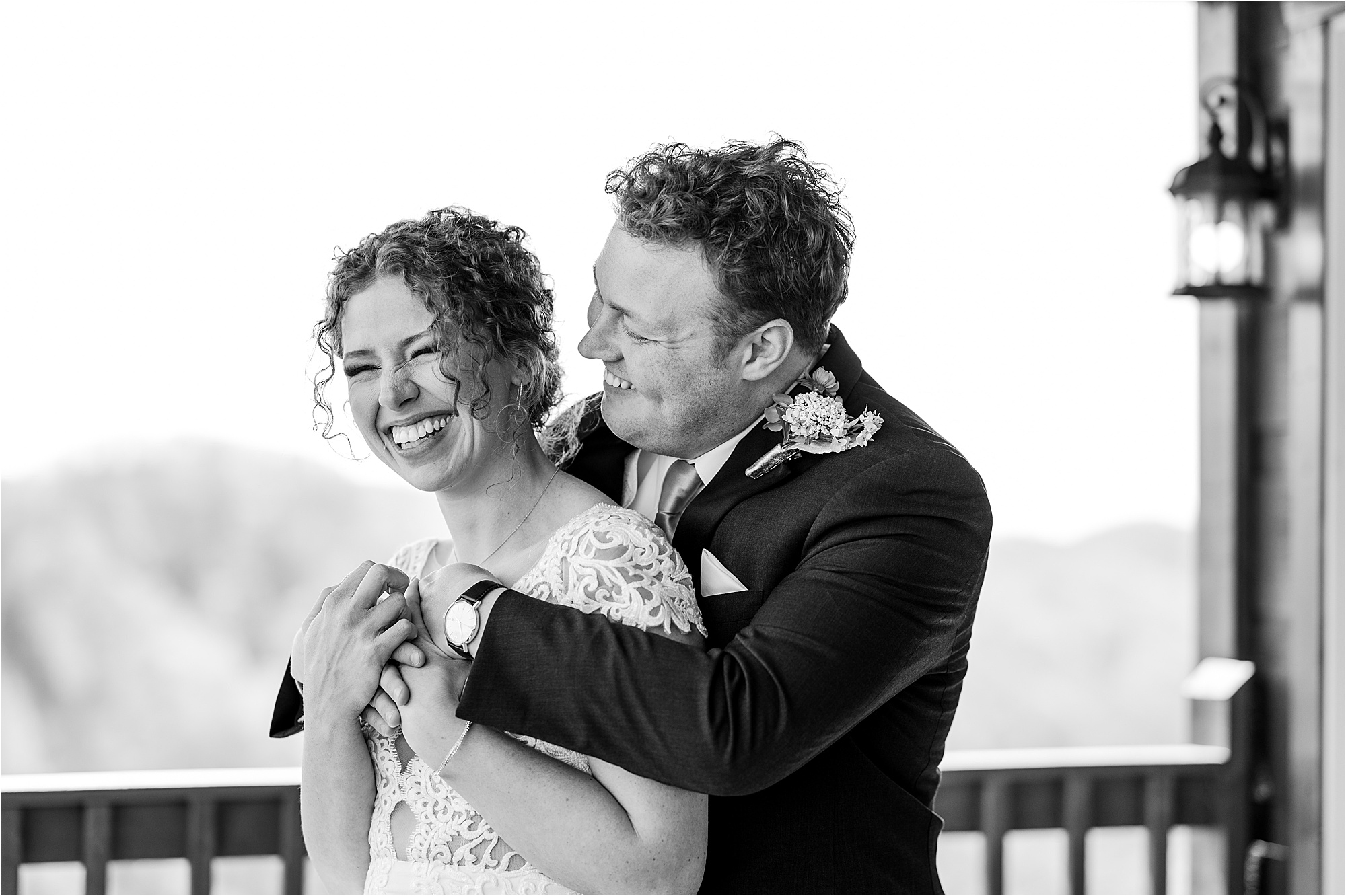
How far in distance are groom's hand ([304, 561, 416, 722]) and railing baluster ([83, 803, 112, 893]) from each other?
4.32 ft

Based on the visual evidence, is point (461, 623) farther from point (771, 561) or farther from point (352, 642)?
point (771, 561)

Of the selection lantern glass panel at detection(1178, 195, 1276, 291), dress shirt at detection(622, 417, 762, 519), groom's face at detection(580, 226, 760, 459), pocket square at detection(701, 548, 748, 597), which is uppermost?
lantern glass panel at detection(1178, 195, 1276, 291)

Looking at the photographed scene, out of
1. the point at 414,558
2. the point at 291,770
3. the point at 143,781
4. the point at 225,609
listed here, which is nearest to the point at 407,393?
the point at 414,558

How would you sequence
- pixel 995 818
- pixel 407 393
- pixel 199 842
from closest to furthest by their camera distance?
pixel 407 393 → pixel 199 842 → pixel 995 818

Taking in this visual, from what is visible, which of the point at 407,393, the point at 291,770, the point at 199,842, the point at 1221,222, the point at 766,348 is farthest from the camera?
the point at 1221,222

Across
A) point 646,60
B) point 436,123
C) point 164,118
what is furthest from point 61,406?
point 646,60

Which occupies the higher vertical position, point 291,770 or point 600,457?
point 600,457

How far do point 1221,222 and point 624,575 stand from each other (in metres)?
2.56

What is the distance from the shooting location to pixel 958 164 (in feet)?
16.1

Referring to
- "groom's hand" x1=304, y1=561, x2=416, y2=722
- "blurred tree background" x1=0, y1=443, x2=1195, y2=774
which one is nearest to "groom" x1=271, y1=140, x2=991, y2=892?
"groom's hand" x1=304, y1=561, x2=416, y2=722

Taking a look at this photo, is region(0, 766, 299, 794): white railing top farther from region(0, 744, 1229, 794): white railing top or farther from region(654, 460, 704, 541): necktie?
region(654, 460, 704, 541): necktie

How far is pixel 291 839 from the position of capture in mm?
2604

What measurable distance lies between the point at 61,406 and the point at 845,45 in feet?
14.7

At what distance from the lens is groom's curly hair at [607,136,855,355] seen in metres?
1.53
